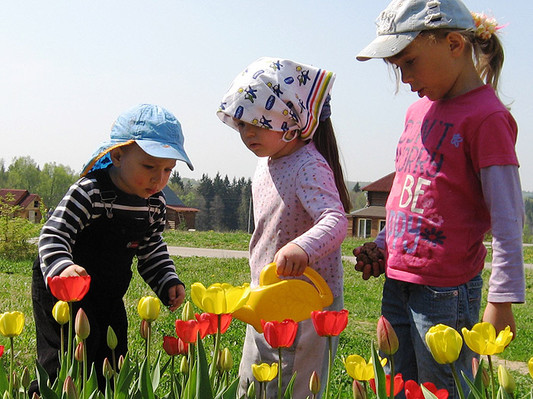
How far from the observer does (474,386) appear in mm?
1105

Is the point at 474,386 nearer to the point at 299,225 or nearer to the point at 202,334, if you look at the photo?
the point at 202,334

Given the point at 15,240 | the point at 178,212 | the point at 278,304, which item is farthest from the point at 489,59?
the point at 178,212

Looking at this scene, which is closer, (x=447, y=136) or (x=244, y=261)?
(x=447, y=136)

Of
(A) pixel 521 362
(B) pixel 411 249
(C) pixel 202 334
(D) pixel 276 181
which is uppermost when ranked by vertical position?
(D) pixel 276 181

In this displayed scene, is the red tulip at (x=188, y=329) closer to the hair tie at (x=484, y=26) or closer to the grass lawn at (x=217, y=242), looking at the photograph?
the hair tie at (x=484, y=26)

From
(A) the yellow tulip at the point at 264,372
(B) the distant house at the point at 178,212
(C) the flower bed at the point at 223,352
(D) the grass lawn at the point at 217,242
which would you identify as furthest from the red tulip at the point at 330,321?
(B) the distant house at the point at 178,212

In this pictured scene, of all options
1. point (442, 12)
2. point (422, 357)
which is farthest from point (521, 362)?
point (442, 12)

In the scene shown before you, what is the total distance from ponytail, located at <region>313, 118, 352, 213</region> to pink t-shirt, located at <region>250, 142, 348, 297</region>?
0.19 ft

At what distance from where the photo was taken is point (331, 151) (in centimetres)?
210

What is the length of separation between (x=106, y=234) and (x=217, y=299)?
960mm

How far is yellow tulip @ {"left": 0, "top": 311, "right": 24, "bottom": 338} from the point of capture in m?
1.27

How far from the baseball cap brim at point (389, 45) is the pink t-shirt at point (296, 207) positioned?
38 centimetres

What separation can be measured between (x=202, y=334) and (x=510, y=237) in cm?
82

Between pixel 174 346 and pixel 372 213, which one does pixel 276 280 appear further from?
pixel 372 213
